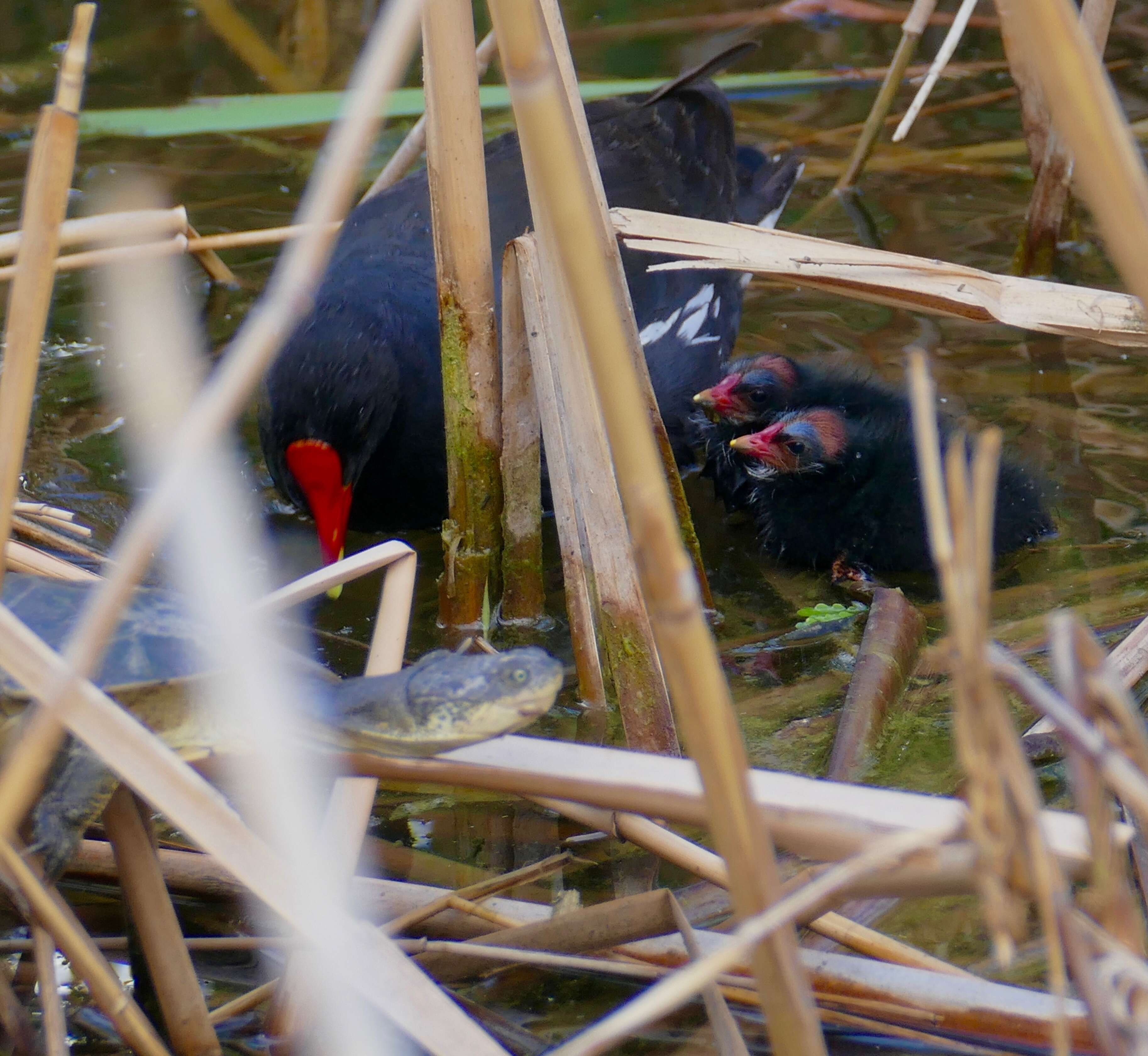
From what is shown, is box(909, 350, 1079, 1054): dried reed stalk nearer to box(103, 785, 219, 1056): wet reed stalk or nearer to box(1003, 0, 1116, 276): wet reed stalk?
box(103, 785, 219, 1056): wet reed stalk

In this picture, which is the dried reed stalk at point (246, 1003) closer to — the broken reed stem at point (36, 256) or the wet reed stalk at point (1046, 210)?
the broken reed stem at point (36, 256)

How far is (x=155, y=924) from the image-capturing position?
4.79ft

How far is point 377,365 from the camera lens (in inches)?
111

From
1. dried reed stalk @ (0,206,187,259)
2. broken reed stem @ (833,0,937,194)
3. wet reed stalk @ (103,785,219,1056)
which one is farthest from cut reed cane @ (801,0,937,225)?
wet reed stalk @ (103,785,219,1056)

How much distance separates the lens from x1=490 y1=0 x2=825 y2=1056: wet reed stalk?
2.88 ft

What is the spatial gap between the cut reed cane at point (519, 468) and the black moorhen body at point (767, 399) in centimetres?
58

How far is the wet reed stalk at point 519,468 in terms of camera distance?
2.34 meters

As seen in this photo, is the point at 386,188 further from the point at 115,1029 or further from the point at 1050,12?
the point at 1050,12

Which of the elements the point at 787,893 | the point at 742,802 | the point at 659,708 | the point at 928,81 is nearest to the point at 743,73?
the point at 928,81

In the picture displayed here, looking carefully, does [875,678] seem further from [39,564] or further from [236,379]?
[236,379]

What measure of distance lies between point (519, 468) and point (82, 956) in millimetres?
1413

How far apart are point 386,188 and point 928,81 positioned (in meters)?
1.62

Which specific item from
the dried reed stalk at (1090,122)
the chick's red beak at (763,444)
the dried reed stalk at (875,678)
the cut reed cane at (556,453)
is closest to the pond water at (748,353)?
the dried reed stalk at (875,678)

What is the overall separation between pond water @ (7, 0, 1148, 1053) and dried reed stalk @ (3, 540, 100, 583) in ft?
1.57
